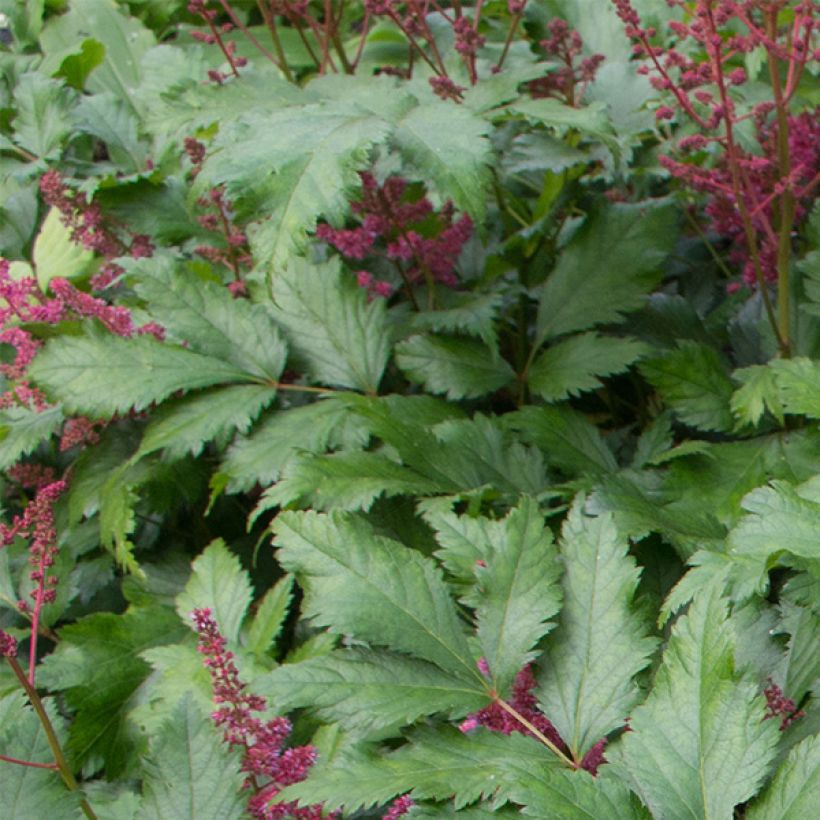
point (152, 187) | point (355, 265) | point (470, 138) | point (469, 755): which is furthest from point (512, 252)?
point (469, 755)

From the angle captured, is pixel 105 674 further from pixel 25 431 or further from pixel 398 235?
pixel 398 235

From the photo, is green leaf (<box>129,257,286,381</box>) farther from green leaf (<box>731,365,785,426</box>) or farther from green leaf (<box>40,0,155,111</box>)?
green leaf (<box>40,0,155,111</box>)

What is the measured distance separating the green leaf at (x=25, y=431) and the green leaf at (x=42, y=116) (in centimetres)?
49

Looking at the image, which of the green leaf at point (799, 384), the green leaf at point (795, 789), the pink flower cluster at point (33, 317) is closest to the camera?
the green leaf at point (795, 789)

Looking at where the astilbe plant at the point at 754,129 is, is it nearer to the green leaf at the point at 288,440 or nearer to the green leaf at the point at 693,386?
the green leaf at the point at 693,386

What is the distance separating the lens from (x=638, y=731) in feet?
2.75

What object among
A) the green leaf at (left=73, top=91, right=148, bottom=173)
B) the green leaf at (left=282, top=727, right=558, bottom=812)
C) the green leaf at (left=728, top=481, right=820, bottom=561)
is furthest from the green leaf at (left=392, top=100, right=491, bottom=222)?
the green leaf at (left=73, top=91, right=148, bottom=173)

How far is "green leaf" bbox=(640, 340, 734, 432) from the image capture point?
1.31m

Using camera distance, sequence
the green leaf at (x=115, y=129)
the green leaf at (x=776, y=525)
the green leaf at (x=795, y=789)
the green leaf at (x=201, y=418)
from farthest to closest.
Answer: the green leaf at (x=115, y=129) → the green leaf at (x=201, y=418) → the green leaf at (x=776, y=525) → the green leaf at (x=795, y=789)

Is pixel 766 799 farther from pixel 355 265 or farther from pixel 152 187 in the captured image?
pixel 152 187

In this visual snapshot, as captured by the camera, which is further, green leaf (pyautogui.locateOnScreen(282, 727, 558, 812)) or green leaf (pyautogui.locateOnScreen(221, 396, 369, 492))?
green leaf (pyautogui.locateOnScreen(221, 396, 369, 492))

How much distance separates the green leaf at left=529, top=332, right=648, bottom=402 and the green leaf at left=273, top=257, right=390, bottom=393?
0.70 feet

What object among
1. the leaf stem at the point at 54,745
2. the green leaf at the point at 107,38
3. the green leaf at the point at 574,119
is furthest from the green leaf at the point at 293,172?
the green leaf at the point at 107,38

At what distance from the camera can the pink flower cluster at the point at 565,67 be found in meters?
1.54
